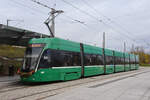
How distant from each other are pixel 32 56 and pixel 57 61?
182 centimetres

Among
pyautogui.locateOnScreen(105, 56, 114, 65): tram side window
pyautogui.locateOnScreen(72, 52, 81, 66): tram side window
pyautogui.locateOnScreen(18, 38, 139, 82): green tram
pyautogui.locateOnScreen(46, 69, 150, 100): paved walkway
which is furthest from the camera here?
pyautogui.locateOnScreen(105, 56, 114, 65): tram side window

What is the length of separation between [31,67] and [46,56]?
120cm

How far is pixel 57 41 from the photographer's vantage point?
1288 cm

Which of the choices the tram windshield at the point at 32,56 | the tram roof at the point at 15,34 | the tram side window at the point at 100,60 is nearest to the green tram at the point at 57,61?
the tram windshield at the point at 32,56

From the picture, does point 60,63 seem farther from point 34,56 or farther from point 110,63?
point 110,63

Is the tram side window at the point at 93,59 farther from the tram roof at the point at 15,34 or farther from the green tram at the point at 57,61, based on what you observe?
the tram roof at the point at 15,34

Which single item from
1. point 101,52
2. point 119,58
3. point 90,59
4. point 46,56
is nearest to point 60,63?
point 46,56

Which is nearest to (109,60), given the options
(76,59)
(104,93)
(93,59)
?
(93,59)

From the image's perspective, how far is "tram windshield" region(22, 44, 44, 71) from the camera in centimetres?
1139

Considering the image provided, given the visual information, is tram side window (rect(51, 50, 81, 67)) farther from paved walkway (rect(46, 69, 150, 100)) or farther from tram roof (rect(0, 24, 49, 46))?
tram roof (rect(0, 24, 49, 46))

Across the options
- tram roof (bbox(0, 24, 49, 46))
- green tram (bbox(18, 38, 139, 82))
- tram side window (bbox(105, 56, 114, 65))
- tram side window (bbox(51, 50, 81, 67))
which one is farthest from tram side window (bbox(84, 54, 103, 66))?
tram roof (bbox(0, 24, 49, 46))

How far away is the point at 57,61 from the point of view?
41.4ft

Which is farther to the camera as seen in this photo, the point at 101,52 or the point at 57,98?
the point at 101,52

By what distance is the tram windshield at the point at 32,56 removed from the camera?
11.4 m
